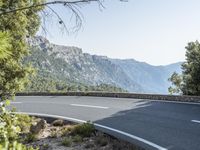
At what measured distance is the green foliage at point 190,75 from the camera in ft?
80.8

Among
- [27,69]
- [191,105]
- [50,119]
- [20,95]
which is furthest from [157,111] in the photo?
[20,95]

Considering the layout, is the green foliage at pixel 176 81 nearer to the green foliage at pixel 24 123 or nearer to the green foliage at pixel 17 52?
the green foliage at pixel 17 52

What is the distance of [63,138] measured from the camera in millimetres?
11219

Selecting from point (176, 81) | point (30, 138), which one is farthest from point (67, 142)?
point (176, 81)

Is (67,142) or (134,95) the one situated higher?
(134,95)

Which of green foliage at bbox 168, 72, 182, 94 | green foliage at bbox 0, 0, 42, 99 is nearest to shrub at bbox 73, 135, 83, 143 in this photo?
green foliage at bbox 0, 0, 42, 99

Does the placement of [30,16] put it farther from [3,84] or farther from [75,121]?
[75,121]

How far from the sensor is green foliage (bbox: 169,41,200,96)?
24630 millimetres

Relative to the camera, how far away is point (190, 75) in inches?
1067

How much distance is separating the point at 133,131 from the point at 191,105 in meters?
5.83

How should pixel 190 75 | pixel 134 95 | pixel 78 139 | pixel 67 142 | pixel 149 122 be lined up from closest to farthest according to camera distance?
pixel 67 142
pixel 78 139
pixel 149 122
pixel 134 95
pixel 190 75

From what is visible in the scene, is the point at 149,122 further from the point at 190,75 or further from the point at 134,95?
the point at 190,75

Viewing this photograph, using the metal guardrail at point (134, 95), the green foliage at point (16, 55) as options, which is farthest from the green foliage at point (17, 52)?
the metal guardrail at point (134, 95)

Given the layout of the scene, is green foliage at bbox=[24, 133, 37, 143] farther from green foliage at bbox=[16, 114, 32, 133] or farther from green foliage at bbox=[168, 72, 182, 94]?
green foliage at bbox=[168, 72, 182, 94]
